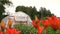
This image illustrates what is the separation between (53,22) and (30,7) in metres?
16.9

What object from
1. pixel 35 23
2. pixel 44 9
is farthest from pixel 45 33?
pixel 44 9

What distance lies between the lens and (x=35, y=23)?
1496 mm

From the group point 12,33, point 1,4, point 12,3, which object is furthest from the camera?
point 12,3

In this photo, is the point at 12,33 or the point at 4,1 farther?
the point at 4,1

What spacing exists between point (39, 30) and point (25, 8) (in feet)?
54.5

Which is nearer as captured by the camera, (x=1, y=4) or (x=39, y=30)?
(x=39, y=30)

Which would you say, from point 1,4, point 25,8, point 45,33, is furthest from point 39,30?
point 25,8

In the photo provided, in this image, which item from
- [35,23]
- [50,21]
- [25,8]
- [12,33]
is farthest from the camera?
[25,8]

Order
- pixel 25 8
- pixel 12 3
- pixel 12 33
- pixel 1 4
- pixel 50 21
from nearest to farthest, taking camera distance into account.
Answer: pixel 12 33 → pixel 50 21 → pixel 1 4 → pixel 12 3 → pixel 25 8

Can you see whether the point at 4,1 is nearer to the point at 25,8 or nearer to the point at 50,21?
the point at 25,8

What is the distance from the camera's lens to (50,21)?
1388 mm

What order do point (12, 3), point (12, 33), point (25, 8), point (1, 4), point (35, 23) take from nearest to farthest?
point (12, 33), point (35, 23), point (1, 4), point (12, 3), point (25, 8)

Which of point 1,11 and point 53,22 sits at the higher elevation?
point 53,22

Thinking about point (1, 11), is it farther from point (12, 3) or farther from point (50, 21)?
point (50, 21)
